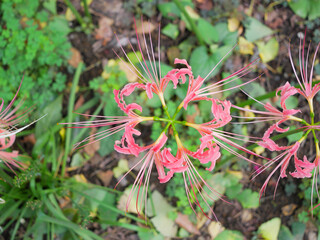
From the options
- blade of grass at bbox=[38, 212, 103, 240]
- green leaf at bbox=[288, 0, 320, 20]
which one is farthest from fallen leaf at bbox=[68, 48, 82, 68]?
green leaf at bbox=[288, 0, 320, 20]

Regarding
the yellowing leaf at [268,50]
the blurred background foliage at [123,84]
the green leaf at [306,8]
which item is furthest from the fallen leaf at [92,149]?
the green leaf at [306,8]

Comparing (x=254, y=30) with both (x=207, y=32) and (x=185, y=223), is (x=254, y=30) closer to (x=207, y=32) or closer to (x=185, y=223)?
(x=207, y=32)

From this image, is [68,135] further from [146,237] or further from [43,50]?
[146,237]

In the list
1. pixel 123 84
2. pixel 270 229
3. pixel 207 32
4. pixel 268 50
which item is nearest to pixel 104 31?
pixel 123 84

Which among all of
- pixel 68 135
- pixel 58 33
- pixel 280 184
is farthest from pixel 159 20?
pixel 280 184

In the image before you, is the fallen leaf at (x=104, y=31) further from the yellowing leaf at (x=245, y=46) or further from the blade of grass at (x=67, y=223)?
the blade of grass at (x=67, y=223)
